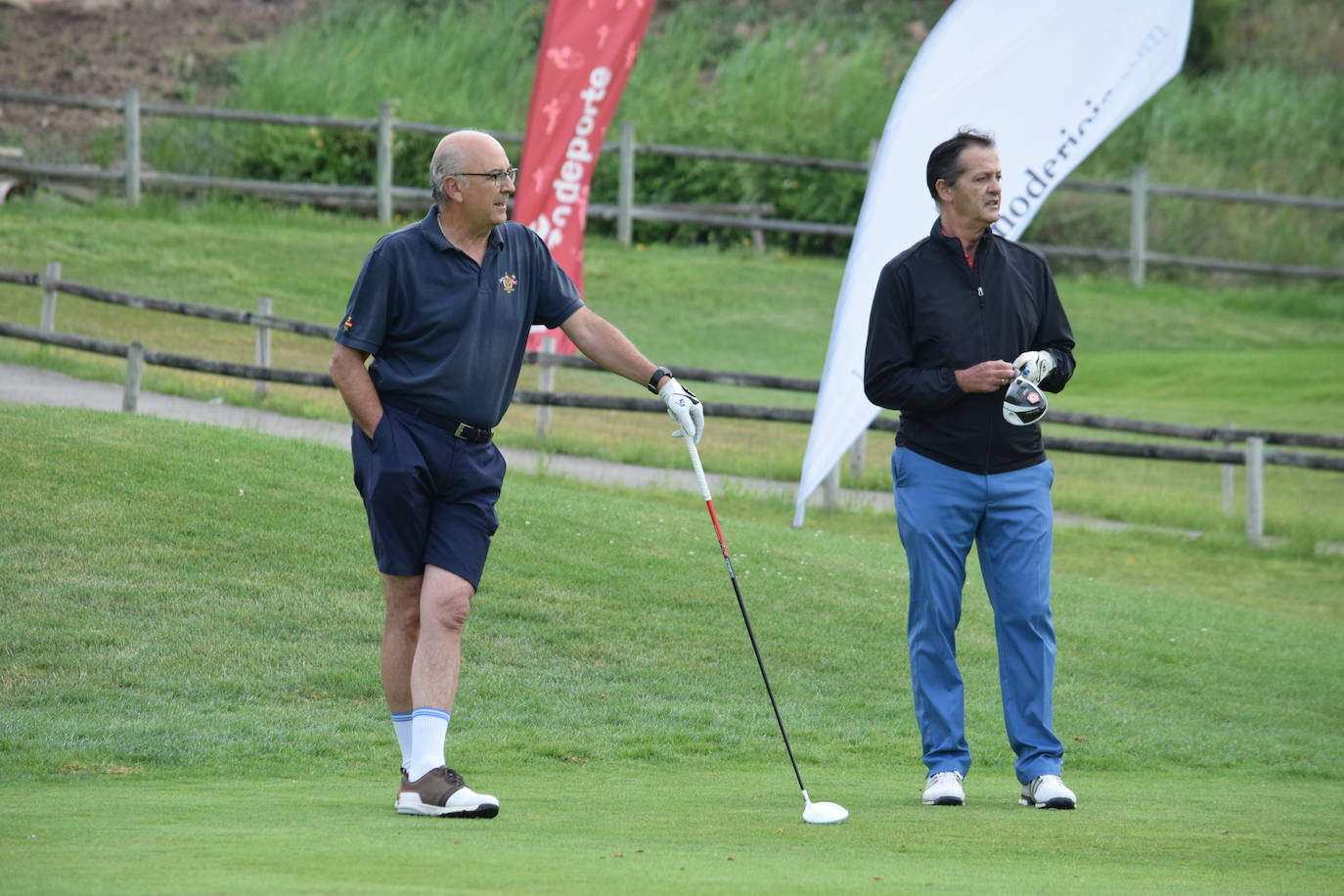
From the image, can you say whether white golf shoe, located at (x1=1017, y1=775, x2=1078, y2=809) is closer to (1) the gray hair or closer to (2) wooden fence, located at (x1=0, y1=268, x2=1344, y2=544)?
(1) the gray hair

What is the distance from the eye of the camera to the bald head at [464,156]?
5270mm

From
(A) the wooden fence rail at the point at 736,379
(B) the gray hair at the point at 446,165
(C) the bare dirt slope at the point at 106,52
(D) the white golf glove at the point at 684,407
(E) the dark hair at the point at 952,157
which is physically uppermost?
(C) the bare dirt slope at the point at 106,52

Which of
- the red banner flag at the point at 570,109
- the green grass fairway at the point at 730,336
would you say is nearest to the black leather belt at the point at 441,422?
the green grass fairway at the point at 730,336

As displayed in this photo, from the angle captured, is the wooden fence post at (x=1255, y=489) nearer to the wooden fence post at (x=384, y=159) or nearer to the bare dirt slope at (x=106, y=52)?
the wooden fence post at (x=384, y=159)

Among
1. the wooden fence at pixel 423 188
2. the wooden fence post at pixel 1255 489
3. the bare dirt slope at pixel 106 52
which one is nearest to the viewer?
the wooden fence post at pixel 1255 489

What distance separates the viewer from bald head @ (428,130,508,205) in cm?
527

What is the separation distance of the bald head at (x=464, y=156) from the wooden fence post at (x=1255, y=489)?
10519 mm

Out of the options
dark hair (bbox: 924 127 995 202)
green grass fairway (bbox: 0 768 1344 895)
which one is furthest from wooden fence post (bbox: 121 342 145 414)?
dark hair (bbox: 924 127 995 202)

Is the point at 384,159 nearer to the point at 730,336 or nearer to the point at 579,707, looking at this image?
the point at 730,336

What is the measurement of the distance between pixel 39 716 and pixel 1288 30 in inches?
1453

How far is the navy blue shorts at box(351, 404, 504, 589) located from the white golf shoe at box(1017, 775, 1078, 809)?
1.91m

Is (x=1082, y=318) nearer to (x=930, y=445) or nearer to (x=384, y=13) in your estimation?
(x=384, y=13)

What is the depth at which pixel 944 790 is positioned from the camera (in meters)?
5.62

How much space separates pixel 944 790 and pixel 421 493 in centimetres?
191
